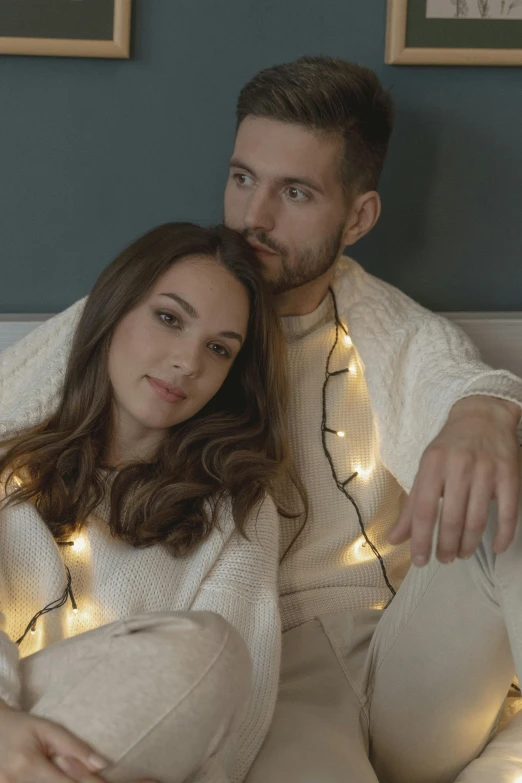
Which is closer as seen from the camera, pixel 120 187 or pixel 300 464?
pixel 300 464

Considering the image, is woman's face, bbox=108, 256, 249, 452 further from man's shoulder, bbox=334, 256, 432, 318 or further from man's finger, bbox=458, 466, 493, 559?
man's finger, bbox=458, 466, 493, 559

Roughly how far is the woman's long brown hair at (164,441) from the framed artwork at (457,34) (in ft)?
1.84

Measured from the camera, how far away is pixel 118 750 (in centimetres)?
94

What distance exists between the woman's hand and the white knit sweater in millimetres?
298

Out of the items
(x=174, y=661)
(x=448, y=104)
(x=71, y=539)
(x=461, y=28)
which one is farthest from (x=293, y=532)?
(x=461, y=28)

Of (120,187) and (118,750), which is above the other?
(120,187)

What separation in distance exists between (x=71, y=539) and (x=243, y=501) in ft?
0.90

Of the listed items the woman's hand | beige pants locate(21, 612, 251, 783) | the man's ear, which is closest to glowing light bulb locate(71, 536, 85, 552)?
beige pants locate(21, 612, 251, 783)

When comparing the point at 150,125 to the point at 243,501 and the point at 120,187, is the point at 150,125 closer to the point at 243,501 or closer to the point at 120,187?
the point at 120,187

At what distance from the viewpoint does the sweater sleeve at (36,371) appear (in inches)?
57.1

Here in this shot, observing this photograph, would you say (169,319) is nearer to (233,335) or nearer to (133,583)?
(233,335)

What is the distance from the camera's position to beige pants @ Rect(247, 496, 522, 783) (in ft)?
3.83

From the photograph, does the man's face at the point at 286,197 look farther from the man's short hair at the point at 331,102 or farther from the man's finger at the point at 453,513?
the man's finger at the point at 453,513

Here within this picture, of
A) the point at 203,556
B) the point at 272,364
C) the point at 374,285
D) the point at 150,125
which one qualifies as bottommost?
the point at 203,556
